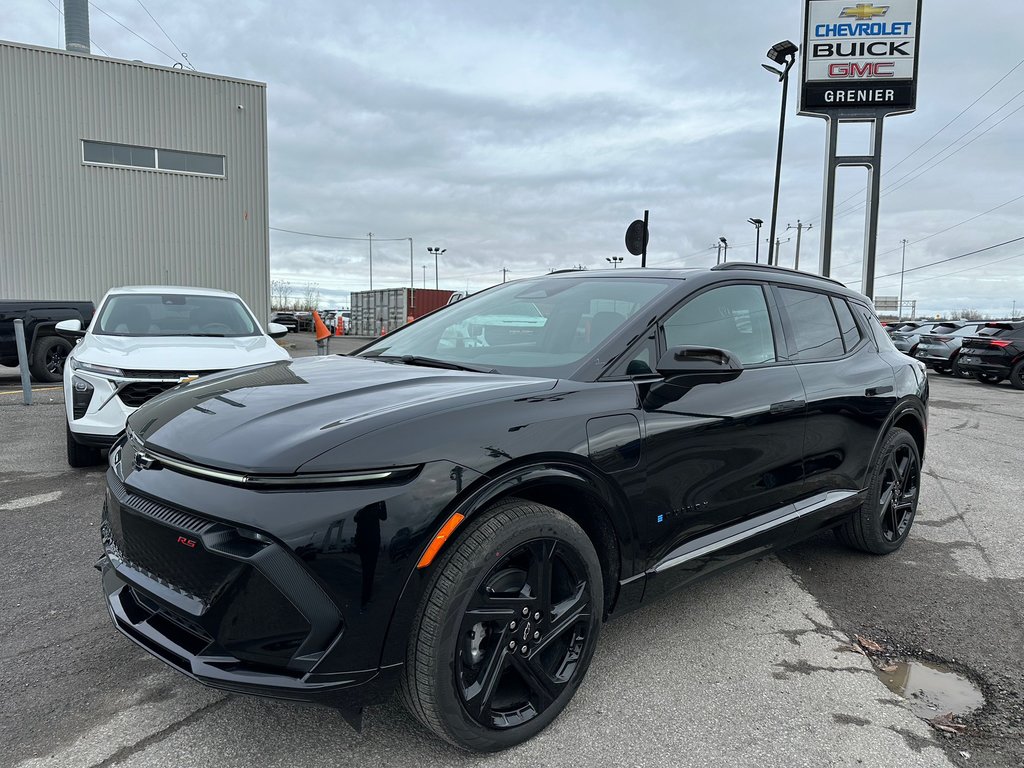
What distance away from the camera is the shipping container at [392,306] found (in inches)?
1503

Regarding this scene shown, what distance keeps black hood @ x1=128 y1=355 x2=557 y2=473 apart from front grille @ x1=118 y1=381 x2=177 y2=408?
8.48 feet

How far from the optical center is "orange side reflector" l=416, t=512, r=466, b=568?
73.3 inches

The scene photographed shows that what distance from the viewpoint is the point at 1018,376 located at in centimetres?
1591

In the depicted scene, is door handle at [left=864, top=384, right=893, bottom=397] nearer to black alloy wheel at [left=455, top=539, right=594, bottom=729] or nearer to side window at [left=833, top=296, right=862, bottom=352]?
side window at [left=833, top=296, right=862, bottom=352]

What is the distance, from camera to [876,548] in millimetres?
3949

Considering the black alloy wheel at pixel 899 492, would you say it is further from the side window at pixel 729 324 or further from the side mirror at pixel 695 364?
the side mirror at pixel 695 364

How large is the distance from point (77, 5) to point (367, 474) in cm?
2799

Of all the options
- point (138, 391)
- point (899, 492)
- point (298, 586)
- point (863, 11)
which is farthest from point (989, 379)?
point (298, 586)

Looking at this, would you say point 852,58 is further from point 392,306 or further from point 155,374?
point 392,306

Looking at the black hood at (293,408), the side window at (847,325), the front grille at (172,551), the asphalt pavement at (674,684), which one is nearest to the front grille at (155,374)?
the asphalt pavement at (674,684)

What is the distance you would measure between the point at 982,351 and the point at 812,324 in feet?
52.9

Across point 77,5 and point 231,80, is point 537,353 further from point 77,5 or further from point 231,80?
point 77,5

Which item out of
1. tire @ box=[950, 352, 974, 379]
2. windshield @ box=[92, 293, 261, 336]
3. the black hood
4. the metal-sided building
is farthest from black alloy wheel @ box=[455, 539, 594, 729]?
tire @ box=[950, 352, 974, 379]

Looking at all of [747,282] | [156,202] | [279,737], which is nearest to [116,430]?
[279,737]
